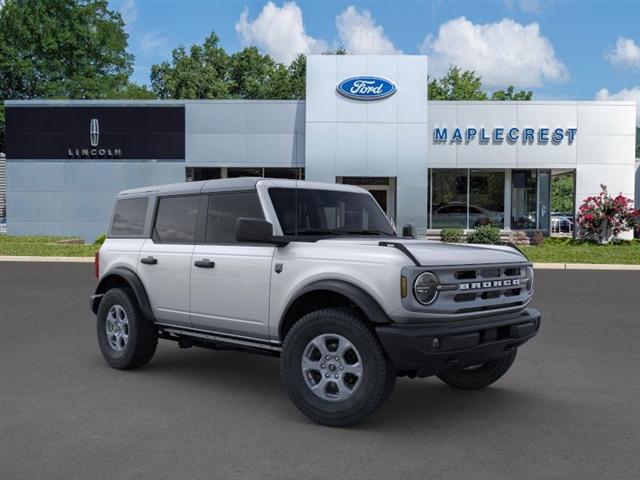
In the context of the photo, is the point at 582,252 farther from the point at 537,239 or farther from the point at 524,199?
the point at 524,199

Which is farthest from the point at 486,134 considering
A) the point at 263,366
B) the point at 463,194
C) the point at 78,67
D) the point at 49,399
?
the point at 78,67

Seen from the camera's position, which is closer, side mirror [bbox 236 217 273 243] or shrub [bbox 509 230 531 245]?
side mirror [bbox 236 217 273 243]

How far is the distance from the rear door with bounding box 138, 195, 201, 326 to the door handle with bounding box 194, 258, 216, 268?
0.16 meters

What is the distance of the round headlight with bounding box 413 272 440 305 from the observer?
4.65 meters

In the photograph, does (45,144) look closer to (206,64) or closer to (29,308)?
(29,308)

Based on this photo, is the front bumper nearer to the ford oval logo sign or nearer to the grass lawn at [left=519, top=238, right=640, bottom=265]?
the grass lawn at [left=519, top=238, right=640, bottom=265]

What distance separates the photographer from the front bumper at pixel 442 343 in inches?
179

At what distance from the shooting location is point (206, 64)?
5919cm

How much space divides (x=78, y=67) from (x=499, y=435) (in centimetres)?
5302

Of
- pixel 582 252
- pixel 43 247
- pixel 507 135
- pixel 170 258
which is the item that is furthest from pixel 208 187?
pixel 507 135

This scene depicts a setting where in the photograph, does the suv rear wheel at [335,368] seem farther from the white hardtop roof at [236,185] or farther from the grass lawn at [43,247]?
the grass lawn at [43,247]

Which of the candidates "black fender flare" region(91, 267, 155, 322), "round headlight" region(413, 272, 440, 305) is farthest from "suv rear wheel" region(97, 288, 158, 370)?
"round headlight" region(413, 272, 440, 305)

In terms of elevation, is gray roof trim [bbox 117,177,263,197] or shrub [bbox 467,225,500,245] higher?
gray roof trim [bbox 117,177,263,197]

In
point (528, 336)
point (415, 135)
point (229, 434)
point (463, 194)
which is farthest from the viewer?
point (463, 194)
